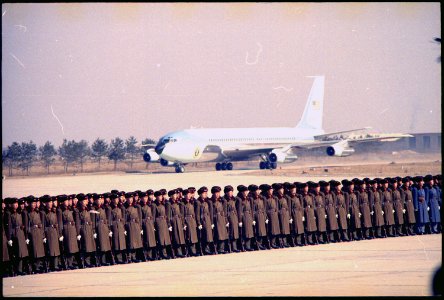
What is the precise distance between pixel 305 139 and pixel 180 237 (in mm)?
44371

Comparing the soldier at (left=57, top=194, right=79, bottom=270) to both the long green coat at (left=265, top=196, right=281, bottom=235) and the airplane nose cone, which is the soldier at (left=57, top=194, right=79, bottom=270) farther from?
the airplane nose cone

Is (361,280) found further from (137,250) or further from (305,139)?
(305,139)

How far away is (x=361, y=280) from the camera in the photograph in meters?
13.5

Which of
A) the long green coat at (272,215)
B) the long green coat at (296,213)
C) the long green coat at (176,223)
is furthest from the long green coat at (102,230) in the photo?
the long green coat at (296,213)

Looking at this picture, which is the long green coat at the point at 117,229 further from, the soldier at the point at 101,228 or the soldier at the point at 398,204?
the soldier at the point at 398,204

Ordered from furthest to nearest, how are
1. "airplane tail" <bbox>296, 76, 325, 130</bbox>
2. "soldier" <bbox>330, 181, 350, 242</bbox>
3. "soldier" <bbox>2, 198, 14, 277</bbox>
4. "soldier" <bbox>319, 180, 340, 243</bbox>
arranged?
"airplane tail" <bbox>296, 76, 325, 130</bbox>
"soldier" <bbox>330, 181, 350, 242</bbox>
"soldier" <bbox>319, 180, 340, 243</bbox>
"soldier" <bbox>2, 198, 14, 277</bbox>

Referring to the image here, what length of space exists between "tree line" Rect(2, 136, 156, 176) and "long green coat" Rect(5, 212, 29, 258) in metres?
40.4

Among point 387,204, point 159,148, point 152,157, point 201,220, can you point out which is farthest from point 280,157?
point 201,220

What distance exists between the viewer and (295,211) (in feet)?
56.7

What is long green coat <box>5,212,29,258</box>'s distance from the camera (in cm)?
1477

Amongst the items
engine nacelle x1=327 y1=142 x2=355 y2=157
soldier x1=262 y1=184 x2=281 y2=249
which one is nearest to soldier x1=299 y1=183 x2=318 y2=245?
soldier x1=262 y1=184 x2=281 y2=249

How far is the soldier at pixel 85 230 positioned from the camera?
15297 millimetres

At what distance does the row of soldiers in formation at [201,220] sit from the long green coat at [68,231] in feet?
0.05

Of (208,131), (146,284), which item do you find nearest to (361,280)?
(146,284)
